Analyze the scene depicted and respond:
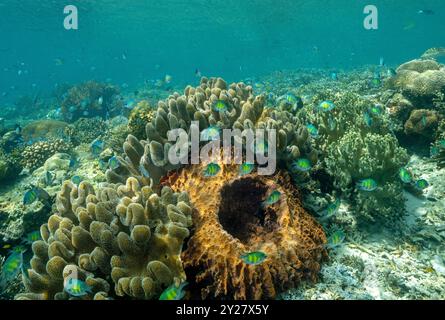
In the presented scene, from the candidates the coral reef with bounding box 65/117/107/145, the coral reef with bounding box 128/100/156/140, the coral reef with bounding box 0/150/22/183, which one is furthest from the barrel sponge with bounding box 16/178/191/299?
the coral reef with bounding box 65/117/107/145

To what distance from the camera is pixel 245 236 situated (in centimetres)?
447

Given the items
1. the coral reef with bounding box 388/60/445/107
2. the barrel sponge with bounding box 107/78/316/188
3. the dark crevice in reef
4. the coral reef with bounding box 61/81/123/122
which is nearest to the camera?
the dark crevice in reef

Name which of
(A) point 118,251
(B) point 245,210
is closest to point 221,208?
(B) point 245,210

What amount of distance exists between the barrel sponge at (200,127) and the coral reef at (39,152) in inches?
275

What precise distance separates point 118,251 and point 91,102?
1619cm

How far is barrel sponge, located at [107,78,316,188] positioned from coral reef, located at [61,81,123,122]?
12470 mm

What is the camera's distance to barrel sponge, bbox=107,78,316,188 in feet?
16.0

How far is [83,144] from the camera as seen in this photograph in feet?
39.1

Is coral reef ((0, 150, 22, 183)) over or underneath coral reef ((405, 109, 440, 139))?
underneath

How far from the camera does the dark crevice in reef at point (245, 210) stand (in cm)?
443

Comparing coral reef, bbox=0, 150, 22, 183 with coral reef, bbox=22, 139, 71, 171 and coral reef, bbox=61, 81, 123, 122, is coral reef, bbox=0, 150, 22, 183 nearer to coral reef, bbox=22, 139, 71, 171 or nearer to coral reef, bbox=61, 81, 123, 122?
coral reef, bbox=22, 139, 71, 171
